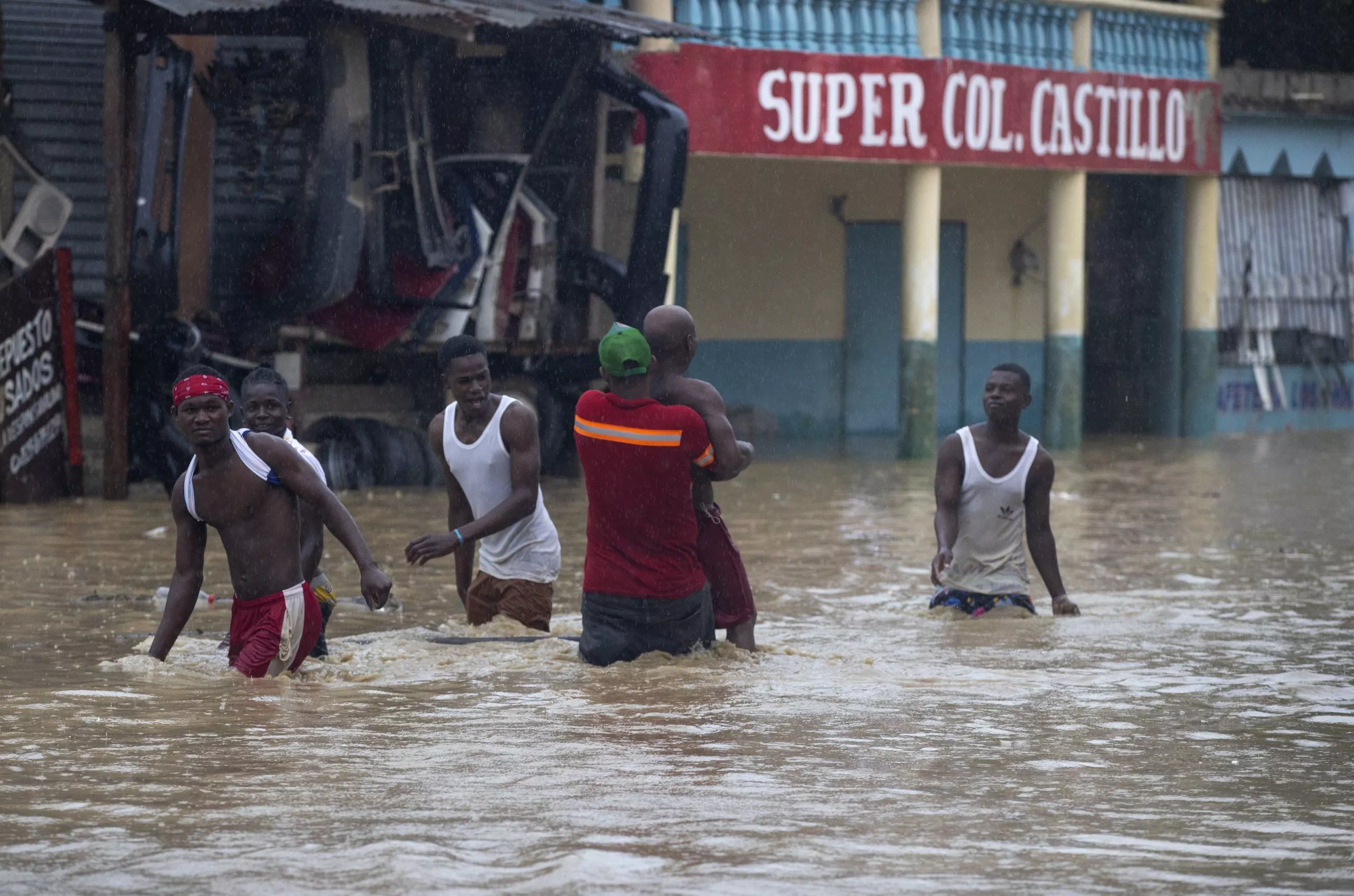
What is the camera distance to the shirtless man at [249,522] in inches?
284

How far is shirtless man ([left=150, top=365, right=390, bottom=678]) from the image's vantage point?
7.21 meters

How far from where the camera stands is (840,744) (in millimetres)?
6477

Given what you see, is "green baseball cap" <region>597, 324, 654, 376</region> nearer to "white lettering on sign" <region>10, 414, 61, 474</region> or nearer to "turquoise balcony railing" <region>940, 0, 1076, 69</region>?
"white lettering on sign" <region>10, 414, 61, 474</region>

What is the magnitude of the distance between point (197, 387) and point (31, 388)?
27.7ft

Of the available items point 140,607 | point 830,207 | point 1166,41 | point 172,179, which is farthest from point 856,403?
point 140,607

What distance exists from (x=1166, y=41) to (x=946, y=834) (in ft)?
61.2

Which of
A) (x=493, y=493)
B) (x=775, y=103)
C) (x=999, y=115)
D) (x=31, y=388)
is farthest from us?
(x=999, y=115)

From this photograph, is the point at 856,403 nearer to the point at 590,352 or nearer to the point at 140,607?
the point at 590,352

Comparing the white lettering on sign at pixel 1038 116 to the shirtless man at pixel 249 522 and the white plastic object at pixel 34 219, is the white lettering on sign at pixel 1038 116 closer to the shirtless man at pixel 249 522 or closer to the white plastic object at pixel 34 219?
the white plastic object at pixel 34 219

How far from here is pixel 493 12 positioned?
15008 mm

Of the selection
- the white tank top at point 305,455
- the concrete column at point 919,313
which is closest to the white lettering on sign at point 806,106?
the concrete column at point 919,313

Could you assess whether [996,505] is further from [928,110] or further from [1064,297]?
[1064,297]

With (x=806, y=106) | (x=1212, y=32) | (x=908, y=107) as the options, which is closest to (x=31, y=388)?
(x=806, y=106)

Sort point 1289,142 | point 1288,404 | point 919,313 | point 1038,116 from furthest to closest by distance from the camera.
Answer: point 1288,404, point 1289,142, point 1038,116, point 919,313
